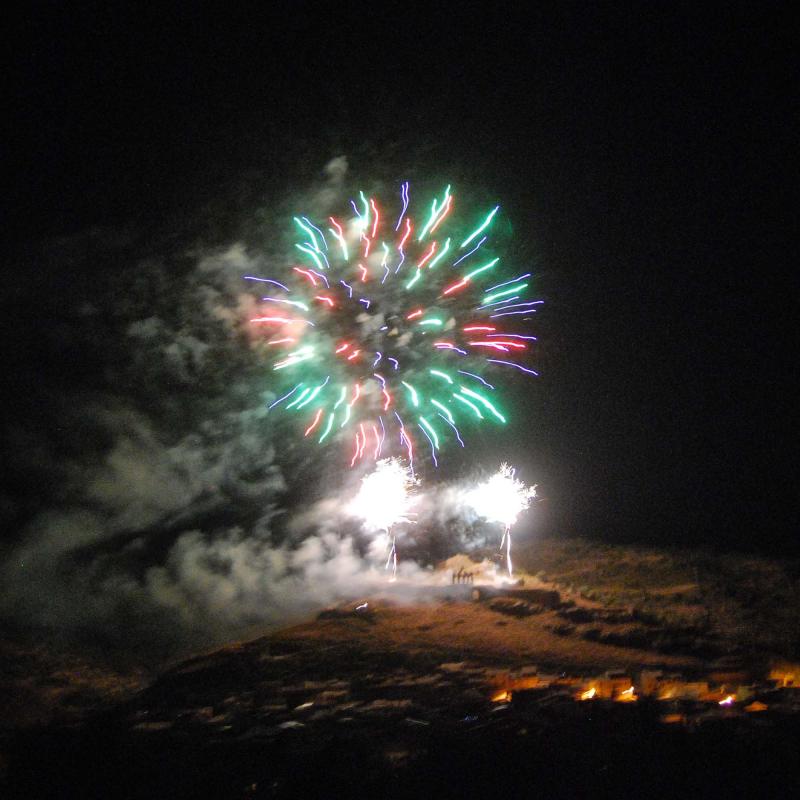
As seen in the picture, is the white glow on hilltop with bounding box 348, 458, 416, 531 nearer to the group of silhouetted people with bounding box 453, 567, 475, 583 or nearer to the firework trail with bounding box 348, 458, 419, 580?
the firework trail with bounding box 348, 458, 419, 580

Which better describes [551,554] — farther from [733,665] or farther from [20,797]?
[20,797]

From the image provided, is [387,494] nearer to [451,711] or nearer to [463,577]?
[463,577]

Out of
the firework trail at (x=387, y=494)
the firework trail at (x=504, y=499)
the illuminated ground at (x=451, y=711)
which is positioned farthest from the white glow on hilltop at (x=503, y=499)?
the illuminated ground at (x=451, y=711)

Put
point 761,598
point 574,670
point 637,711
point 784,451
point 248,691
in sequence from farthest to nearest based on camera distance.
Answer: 1. point 784,451
2. point 761,598
3. point 574,670
4. point 248,691
5. point 637,711

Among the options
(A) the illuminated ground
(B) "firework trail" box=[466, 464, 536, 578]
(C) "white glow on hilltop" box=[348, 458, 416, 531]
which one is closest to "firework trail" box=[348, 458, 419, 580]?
(C) "white glow on hilltop" box=[348, 458, 416, 531]

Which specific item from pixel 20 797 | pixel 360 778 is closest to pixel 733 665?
pixel 360 778

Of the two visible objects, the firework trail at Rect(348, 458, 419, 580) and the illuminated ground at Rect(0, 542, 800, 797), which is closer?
the illuminated ground at Rect(0, 542, 800, 797)

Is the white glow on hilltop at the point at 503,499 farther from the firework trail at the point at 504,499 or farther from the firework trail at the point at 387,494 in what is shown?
the firework trail at the point at 387,494

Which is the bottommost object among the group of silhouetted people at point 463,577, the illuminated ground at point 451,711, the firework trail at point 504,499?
the illuminated ground at point 451,711
